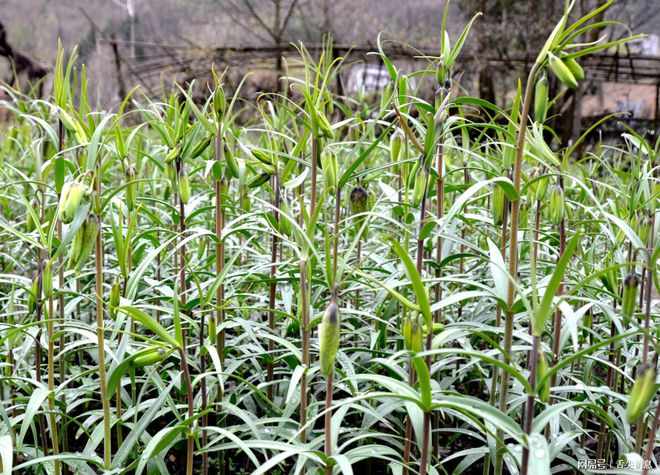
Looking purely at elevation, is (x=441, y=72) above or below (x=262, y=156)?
above

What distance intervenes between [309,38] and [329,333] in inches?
355

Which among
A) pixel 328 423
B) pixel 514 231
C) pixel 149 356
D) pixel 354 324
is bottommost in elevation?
pixel 354 324

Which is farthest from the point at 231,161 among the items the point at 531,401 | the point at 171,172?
the point at 531,401

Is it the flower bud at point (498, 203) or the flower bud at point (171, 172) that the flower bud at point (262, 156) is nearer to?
the flower bud at point (171, 172)

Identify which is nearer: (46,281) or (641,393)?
(641,393)

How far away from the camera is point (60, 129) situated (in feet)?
5.00

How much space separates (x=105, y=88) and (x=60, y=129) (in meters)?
8.19

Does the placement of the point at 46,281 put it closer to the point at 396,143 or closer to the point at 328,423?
the point at 328,423

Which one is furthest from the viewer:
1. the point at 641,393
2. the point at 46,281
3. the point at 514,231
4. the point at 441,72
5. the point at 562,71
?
the point at 441,72

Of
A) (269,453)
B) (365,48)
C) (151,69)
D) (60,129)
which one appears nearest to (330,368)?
(269,453)

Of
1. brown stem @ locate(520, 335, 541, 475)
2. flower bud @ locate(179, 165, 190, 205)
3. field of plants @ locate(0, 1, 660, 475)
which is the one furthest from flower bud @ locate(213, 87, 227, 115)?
brown stem @ locate(520, 335, 541, 475)

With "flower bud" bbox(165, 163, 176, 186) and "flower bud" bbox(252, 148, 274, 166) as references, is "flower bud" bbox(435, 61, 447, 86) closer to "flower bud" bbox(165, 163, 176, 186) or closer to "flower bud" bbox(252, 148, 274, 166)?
"flower bud" bbox(252, 148, 274, 166)

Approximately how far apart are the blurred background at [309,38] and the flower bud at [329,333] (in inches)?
287

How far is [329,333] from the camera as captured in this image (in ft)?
3.11
